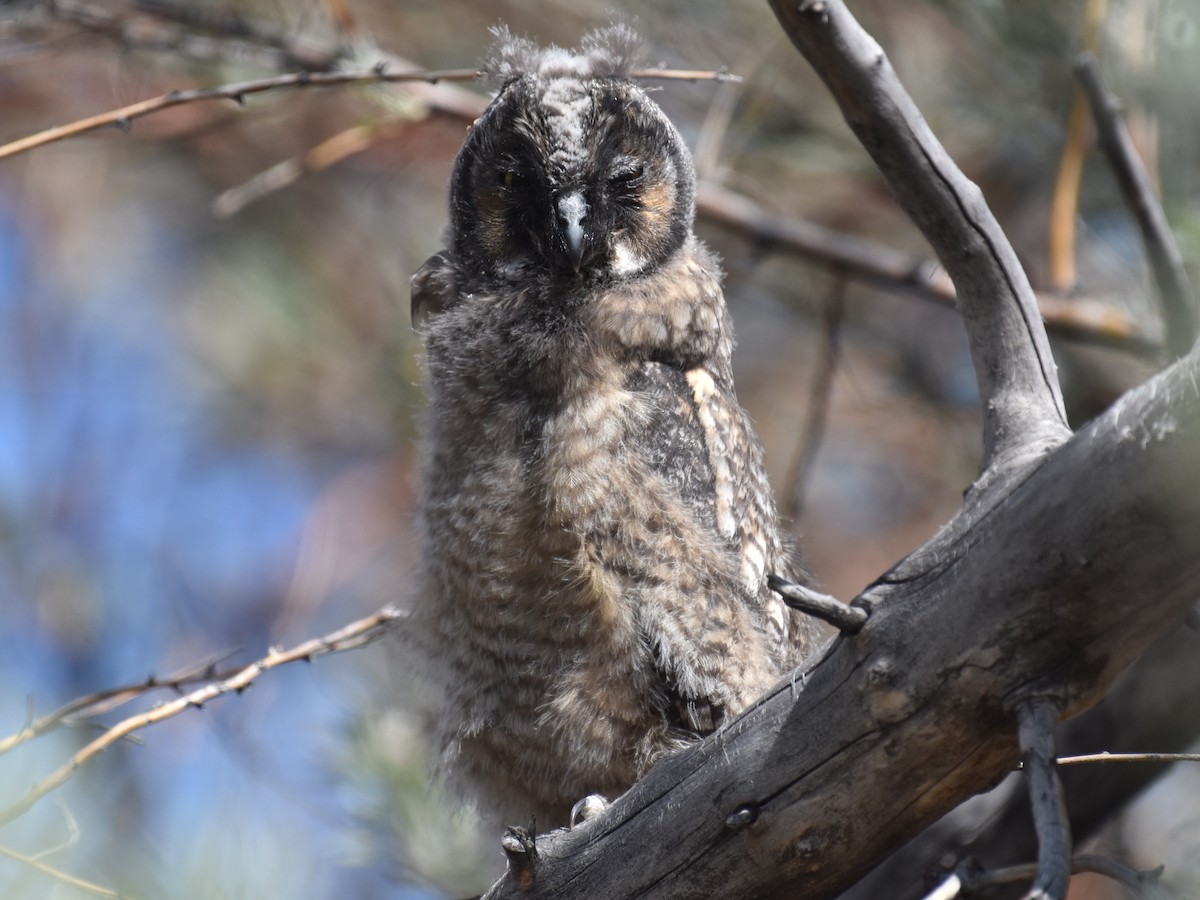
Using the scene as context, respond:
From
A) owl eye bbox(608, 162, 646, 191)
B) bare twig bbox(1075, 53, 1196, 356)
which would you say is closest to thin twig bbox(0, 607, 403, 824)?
owl eye bbox(608, 162, 646, 191)

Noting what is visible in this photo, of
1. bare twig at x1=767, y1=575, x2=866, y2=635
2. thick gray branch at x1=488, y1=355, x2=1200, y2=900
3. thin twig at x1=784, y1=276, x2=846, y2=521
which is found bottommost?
thick gray branch at x1=488, y1=355, x2=1200, y2=900

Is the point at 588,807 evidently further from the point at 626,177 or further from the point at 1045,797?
the point at 626,177

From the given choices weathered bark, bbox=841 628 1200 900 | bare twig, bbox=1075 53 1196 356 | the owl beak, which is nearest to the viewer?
bare twig, bbox=1075 53 1196 356

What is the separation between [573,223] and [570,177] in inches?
5.8

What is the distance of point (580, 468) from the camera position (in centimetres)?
215

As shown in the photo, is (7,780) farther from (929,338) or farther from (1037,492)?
(929,338)

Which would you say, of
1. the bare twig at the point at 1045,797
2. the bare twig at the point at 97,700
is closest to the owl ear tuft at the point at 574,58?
the bare twig at the point at 97,700

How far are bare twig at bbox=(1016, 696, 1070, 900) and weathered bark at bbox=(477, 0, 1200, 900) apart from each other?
0.03 metres

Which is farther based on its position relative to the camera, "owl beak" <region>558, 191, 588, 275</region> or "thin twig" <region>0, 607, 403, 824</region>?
"owl beak" <region>558, 191, 588, 275</region>

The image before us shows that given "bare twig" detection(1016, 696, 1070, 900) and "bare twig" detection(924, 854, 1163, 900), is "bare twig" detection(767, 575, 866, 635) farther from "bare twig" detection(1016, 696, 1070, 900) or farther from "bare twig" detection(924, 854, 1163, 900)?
"bare twig" detection(924, 854, 1163, 900)

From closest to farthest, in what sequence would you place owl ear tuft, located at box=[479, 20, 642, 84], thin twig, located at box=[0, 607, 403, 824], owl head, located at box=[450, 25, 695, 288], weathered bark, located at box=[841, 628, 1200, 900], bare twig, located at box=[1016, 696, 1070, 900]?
bare twig, located at box=[1016, 696, 1070, 900], thin twig, located at box=[0, 607, 403, 824], owl head, located at box=[450, 25, 695, 288], owl ear tuft, located at box=[479, 20, 642, 84], weathered bark, located at box=[841, 628, 1200, 900]

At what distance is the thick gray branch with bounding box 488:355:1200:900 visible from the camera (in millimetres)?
1239

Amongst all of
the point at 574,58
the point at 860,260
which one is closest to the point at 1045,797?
the point at 574,58

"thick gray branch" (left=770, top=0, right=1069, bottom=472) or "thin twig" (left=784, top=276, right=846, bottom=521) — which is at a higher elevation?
"thin twig" (left=784, top=276, right=846, bottom=521)
